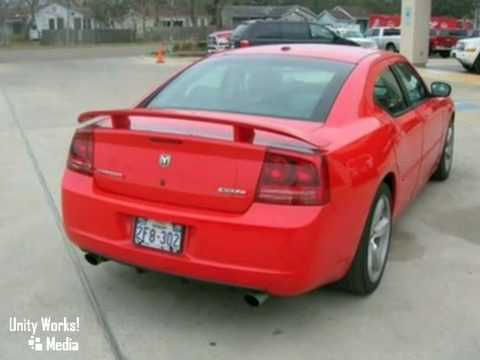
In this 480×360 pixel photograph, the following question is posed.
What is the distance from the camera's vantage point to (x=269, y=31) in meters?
24.2

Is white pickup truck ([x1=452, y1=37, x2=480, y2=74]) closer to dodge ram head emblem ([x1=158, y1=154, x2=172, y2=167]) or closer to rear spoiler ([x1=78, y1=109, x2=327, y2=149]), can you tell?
rear spoiler ([x1=78, y1=109, x2=327, y2=149])

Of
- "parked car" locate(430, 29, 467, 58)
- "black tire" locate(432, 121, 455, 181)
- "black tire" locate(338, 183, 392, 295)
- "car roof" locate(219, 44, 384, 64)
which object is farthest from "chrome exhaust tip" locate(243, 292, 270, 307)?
"parked car" locate(430, 29, 467, 58)

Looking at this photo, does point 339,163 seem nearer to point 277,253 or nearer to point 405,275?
point 277,253

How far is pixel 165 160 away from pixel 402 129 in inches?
74.7

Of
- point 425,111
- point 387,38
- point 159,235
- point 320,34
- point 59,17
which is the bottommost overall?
point 159,235

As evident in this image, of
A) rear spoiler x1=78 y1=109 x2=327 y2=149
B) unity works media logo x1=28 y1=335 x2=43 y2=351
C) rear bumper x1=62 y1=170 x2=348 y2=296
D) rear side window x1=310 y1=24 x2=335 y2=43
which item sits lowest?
unity works media logo x1=28 y1=335 x2=43 y2=351

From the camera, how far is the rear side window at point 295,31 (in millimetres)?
24109

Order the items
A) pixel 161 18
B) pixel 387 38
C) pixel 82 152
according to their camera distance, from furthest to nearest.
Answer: pixel 161 18 → pixel 387 38 → pixel 82 152

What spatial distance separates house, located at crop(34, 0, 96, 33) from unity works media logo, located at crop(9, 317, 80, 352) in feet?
274

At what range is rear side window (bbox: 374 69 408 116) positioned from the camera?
14.6 feet

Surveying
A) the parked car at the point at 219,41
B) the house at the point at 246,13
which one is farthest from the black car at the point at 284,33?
the house at the point at 246,13

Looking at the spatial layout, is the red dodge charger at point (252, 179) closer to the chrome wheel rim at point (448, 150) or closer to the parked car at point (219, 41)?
the chrome wheel rim at point (448, 150)

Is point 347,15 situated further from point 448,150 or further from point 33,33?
point 448,150

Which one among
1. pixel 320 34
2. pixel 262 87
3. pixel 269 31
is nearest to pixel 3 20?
pixel 269 31
